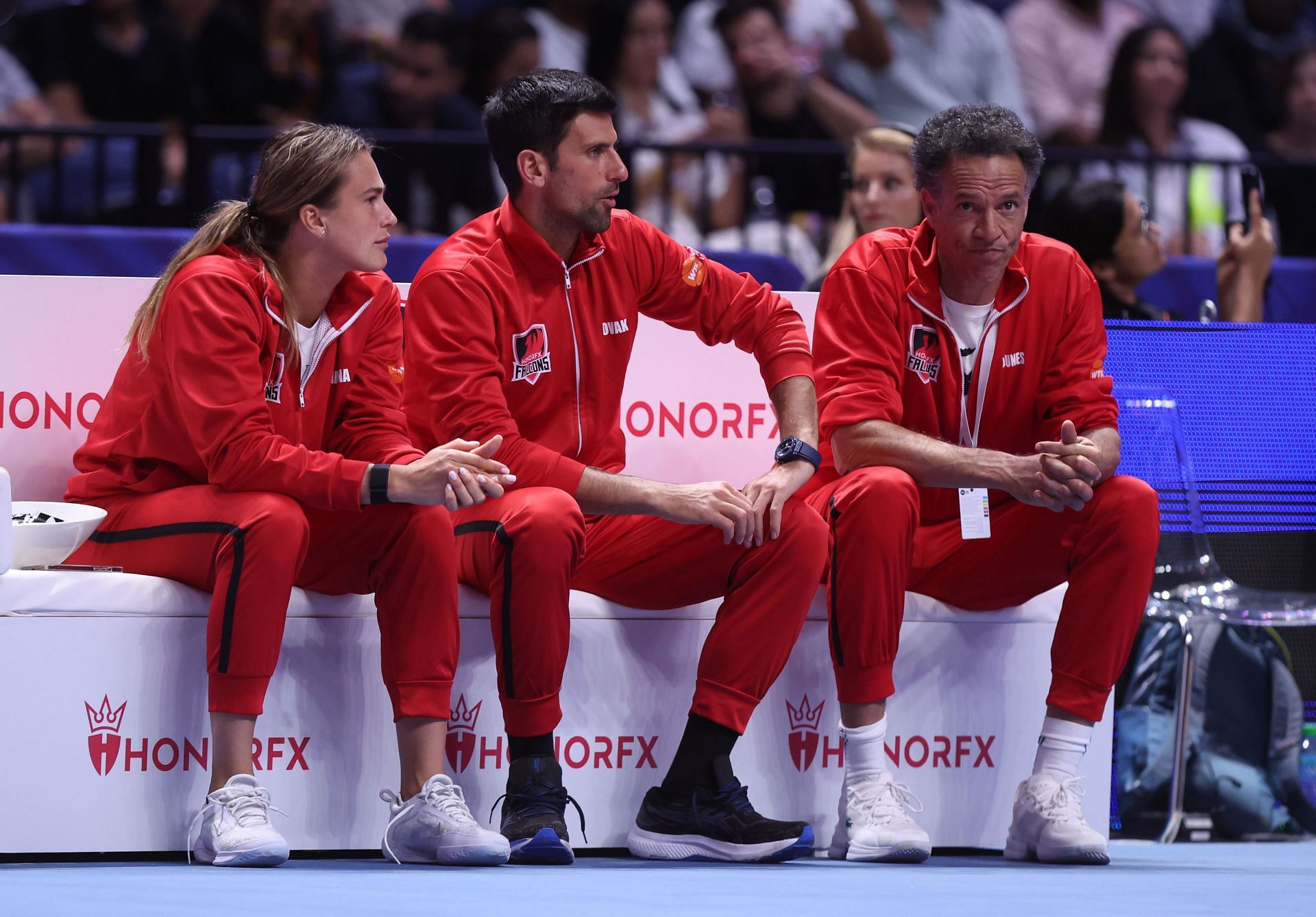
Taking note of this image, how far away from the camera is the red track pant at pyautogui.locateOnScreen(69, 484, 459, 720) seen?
2.99 meters

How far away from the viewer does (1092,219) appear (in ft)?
15.4

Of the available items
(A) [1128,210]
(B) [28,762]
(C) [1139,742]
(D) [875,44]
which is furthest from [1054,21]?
(B) [28,762]

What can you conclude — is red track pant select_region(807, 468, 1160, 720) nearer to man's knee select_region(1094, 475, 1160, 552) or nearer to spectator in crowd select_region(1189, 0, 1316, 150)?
man's knee select_region(1094, 475, 1160, 552)

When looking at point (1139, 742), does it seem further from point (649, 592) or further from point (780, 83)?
point (780, 83)

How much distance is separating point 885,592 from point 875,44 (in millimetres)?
4374

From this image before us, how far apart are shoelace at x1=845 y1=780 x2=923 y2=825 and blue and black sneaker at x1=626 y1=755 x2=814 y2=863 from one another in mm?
103

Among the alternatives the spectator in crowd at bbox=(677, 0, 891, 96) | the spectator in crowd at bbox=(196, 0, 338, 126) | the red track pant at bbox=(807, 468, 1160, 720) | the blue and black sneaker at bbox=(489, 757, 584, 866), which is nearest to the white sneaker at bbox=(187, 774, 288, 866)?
the blue and black sneaker at bbox=(489, 757, 584, 866)

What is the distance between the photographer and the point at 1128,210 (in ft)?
15.4

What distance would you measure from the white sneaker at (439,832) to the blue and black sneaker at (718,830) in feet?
1.04

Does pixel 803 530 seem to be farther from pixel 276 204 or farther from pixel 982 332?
pixel 276 204

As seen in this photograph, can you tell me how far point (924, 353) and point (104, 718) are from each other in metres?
1.68

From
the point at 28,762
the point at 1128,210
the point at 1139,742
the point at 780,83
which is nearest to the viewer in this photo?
the point at 28,762

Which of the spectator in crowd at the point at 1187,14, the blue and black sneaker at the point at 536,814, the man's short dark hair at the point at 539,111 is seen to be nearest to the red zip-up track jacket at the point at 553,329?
the man's short dark hair at the point at 539,111

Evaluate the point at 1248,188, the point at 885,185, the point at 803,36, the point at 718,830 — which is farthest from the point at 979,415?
the point at 803,36
